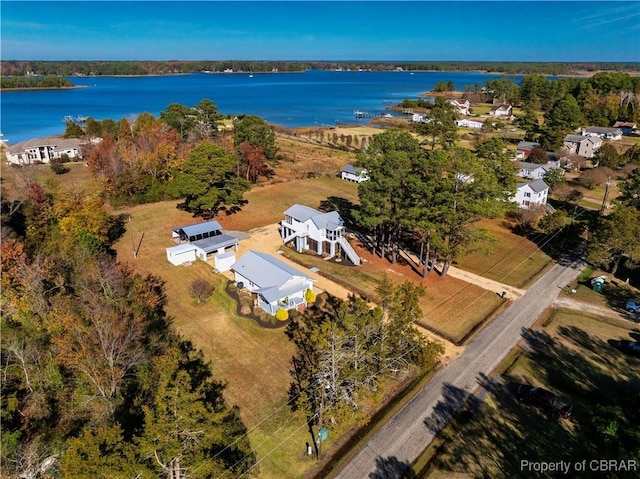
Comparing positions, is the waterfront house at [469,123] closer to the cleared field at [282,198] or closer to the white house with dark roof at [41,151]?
the cleared field at [282,198]

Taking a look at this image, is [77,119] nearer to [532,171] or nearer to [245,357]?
[532,171]

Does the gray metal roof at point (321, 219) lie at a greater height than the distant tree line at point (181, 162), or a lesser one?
lesser

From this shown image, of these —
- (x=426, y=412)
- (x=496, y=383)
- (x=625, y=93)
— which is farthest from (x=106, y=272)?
(x=625, y=93)

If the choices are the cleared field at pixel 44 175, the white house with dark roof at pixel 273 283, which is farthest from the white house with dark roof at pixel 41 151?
the white house with dark roof at pixel 273 283

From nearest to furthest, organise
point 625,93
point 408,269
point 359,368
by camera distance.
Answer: point 359,368 → point 408,269 → point 625,93

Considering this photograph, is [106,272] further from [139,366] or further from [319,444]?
[319,444]

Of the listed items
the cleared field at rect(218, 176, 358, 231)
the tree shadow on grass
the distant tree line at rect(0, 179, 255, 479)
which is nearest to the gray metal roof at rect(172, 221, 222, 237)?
the cleared field at rect(218, 176, 358, 231)

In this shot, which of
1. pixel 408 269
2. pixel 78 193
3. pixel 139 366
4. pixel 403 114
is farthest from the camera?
pixel 403 114
